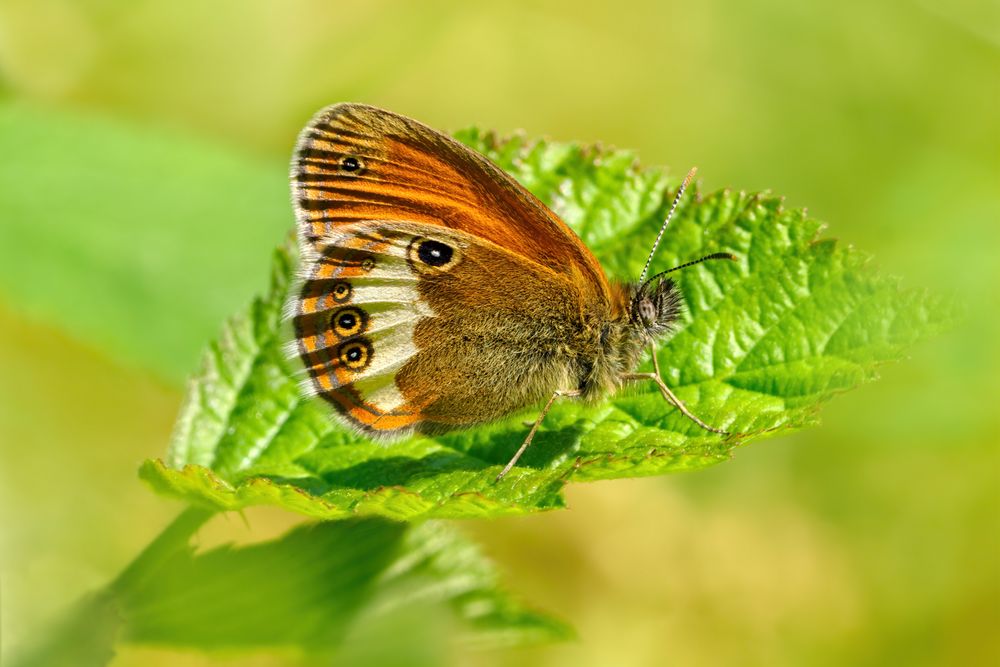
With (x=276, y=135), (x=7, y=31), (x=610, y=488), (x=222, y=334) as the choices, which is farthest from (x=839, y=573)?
(x=7, y=31)

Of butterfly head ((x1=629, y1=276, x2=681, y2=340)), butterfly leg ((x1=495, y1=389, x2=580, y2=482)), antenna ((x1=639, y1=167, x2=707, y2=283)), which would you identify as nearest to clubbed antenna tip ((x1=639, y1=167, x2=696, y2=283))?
antenna ((x1=639, y1=167, x2=707, y2=283))

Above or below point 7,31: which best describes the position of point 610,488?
below

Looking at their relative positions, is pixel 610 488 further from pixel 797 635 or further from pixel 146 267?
pixel 146 267

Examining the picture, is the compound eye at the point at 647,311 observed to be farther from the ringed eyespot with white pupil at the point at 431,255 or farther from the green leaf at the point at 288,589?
the green leaf at the point at 288,589

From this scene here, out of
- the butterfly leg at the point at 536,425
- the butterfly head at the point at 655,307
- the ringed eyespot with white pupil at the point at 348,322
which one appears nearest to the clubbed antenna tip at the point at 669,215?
the butterfly head at the point at 655,307

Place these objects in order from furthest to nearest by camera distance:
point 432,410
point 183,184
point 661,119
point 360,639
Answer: point 661,119 → point 183,184 → point 432,410 → point 360,639

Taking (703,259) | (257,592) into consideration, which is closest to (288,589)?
(257,592)

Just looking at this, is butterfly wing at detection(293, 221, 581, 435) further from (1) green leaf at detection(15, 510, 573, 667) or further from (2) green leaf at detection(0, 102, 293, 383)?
(2) green leaf at detection(0, 102, 293, 383)

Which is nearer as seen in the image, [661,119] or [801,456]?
[801,456]
